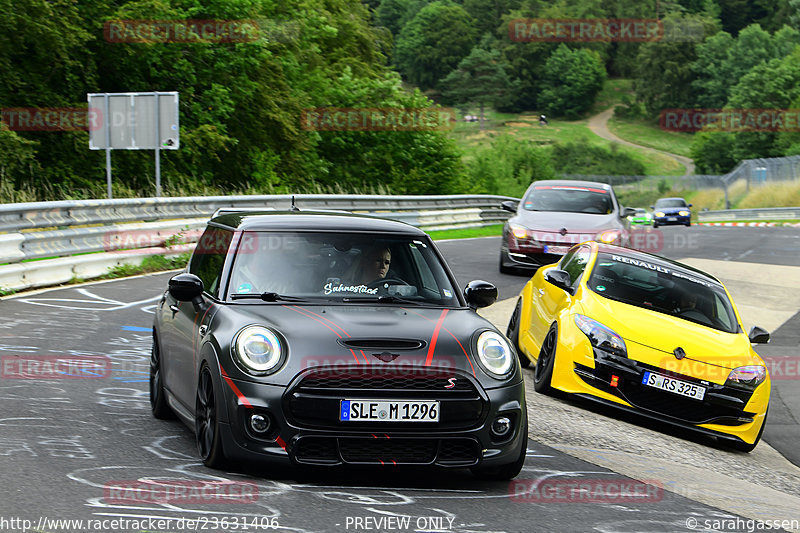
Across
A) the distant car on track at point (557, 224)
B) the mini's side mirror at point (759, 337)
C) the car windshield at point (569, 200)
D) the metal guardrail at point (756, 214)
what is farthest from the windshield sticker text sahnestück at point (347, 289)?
the metal guardrail at point (756, 214)

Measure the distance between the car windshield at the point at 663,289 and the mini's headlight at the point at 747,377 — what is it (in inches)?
27.0

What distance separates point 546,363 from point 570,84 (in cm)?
17461

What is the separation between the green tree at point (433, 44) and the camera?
188m

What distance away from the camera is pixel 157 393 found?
733cm

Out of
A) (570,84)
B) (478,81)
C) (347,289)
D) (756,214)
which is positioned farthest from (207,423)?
(570,84)

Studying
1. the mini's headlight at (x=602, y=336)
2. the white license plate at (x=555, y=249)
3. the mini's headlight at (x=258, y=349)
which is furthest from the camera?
the white license plate at (x=555, y=249)

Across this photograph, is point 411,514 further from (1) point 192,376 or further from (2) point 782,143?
(2) point 782,143

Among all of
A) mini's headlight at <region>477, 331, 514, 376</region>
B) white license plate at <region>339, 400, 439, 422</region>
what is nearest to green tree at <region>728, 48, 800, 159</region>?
mini's headlight at <region>477, 331, 514, 376</region>

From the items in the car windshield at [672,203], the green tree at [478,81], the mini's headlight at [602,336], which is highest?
the green tree at [478,81]

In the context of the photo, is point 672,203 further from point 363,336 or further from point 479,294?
point 363,336

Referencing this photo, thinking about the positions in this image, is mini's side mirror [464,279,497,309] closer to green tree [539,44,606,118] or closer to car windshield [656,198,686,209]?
car windshield [656,198,686,209]

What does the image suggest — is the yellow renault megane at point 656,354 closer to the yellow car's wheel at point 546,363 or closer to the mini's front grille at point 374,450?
the yellow car's wheel at point 546,363

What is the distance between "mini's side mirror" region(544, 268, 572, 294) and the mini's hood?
396 cm

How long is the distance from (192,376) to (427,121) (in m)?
39.6
